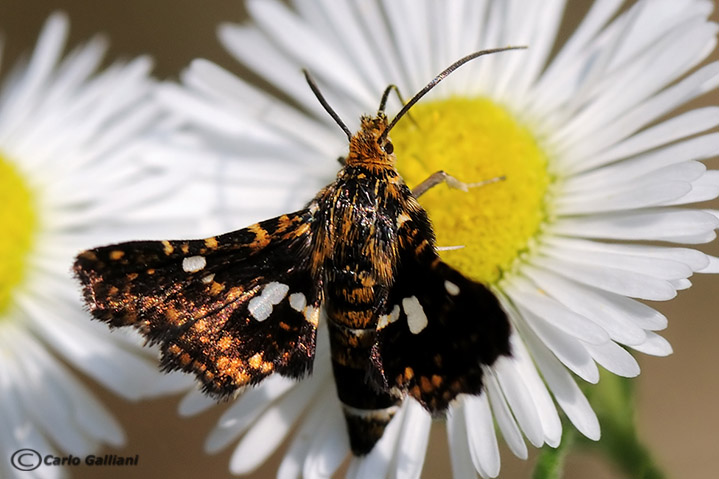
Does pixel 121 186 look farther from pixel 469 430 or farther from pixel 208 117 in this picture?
pixel 469 430

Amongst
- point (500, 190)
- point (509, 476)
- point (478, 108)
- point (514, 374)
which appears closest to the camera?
point (514, 374)

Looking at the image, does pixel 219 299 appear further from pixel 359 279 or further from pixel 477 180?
pixel 477 180

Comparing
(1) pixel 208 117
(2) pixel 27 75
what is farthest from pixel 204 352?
(2) pixel 27 75

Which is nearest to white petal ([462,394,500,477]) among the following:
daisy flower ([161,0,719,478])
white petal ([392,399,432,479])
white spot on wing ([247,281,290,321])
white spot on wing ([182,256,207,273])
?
daisy flower ([161,0,719,478])

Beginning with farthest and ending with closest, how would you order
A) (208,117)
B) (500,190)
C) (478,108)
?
(208,117) < (478,108) < (500,190)

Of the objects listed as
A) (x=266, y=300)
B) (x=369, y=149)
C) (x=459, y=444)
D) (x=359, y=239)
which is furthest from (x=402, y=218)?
(x=459, y=444)

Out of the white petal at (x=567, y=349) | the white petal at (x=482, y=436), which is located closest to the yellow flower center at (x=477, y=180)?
the white petal at (x=567, y=349)

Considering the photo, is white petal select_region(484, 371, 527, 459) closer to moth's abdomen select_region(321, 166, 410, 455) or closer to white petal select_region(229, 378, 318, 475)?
moth's abdomen select_region(321, 166, 410, 455)
